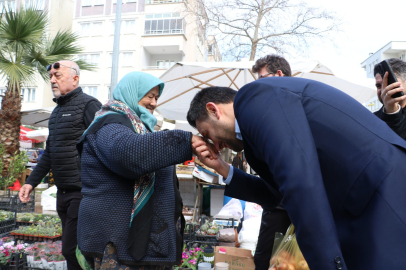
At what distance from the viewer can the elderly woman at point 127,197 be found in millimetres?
1433

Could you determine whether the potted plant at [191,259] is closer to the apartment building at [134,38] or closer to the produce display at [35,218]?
the produce display at [35,218]

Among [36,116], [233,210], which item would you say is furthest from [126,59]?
[233,210]

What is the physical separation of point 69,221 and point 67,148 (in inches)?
23.8

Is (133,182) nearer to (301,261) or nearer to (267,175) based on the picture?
(267,175)

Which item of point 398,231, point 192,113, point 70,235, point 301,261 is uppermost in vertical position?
point 192,113

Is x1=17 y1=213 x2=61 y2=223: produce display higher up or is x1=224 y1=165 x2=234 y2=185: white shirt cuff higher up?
x1=224 y1=165 x2=234 y2=185: white shirt cuff

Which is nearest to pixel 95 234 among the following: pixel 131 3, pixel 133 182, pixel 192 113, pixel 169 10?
pixel 133 182

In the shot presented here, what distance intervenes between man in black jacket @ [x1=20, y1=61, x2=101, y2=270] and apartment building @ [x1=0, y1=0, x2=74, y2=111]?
22.9 m

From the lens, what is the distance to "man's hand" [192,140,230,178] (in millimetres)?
1452

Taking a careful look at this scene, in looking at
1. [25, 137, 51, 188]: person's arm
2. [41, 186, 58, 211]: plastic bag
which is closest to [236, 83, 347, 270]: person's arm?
A: [25, 137, 51, 188]: person's arm

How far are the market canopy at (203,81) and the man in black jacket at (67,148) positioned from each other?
2.74 m

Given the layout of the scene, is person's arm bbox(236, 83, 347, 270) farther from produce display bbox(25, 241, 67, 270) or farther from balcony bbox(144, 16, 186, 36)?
balcony bbox(144, 16, 186, 36)

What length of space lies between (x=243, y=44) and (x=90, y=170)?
12978 mm

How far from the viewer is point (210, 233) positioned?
4.35 metres
